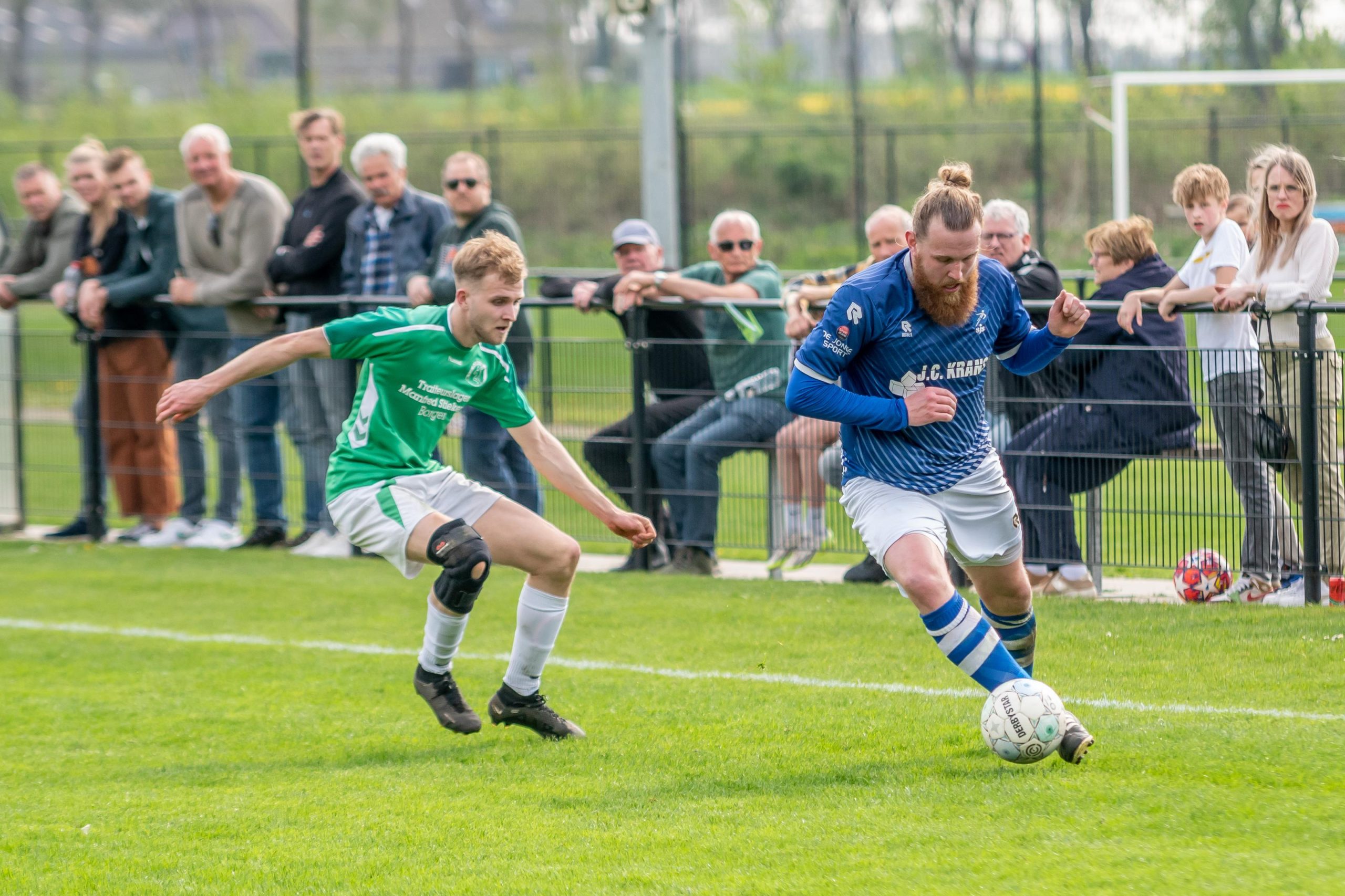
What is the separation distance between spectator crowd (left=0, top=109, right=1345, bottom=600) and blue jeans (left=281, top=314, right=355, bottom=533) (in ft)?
0.06

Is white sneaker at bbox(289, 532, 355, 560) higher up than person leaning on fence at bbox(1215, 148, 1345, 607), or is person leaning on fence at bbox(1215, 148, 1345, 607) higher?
person leaning on fence at bbox(1215, 148, 1345, 607)

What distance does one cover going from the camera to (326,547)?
10.5 m

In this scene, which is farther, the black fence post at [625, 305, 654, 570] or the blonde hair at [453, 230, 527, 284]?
the black fence post at [625, 305, 654, 570]

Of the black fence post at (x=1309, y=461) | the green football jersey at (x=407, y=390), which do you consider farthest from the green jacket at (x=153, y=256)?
the black fence post at (x=1309, y=461)

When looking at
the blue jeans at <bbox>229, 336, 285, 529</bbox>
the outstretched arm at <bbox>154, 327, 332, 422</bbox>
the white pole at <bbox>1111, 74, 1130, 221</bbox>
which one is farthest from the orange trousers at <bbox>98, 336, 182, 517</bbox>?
the white pole at <bbox>1111, 74, 1130, 221</bbox>

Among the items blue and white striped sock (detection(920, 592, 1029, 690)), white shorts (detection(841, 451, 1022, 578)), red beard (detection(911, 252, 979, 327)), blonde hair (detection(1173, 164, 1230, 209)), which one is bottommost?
blue and white striped sock (detection(920, 592, 1029, 690))

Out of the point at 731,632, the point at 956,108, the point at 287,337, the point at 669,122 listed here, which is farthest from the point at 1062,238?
the point at 287,337

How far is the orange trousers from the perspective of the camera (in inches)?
438

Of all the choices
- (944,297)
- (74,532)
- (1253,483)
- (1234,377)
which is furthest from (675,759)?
(74,532)

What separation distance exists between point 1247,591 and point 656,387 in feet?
11.5

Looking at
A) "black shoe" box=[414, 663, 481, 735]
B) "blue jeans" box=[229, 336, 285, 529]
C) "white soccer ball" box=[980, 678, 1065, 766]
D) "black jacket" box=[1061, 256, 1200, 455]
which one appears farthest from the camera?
"blue jeans" box=[229, 336, 285, 529]

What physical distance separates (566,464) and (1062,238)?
20.9 m

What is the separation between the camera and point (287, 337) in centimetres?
600

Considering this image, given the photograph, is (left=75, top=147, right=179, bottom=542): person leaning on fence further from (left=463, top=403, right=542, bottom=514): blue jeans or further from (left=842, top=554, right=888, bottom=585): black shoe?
(left=842, top=554, right=888, bottom=585): black shoe
